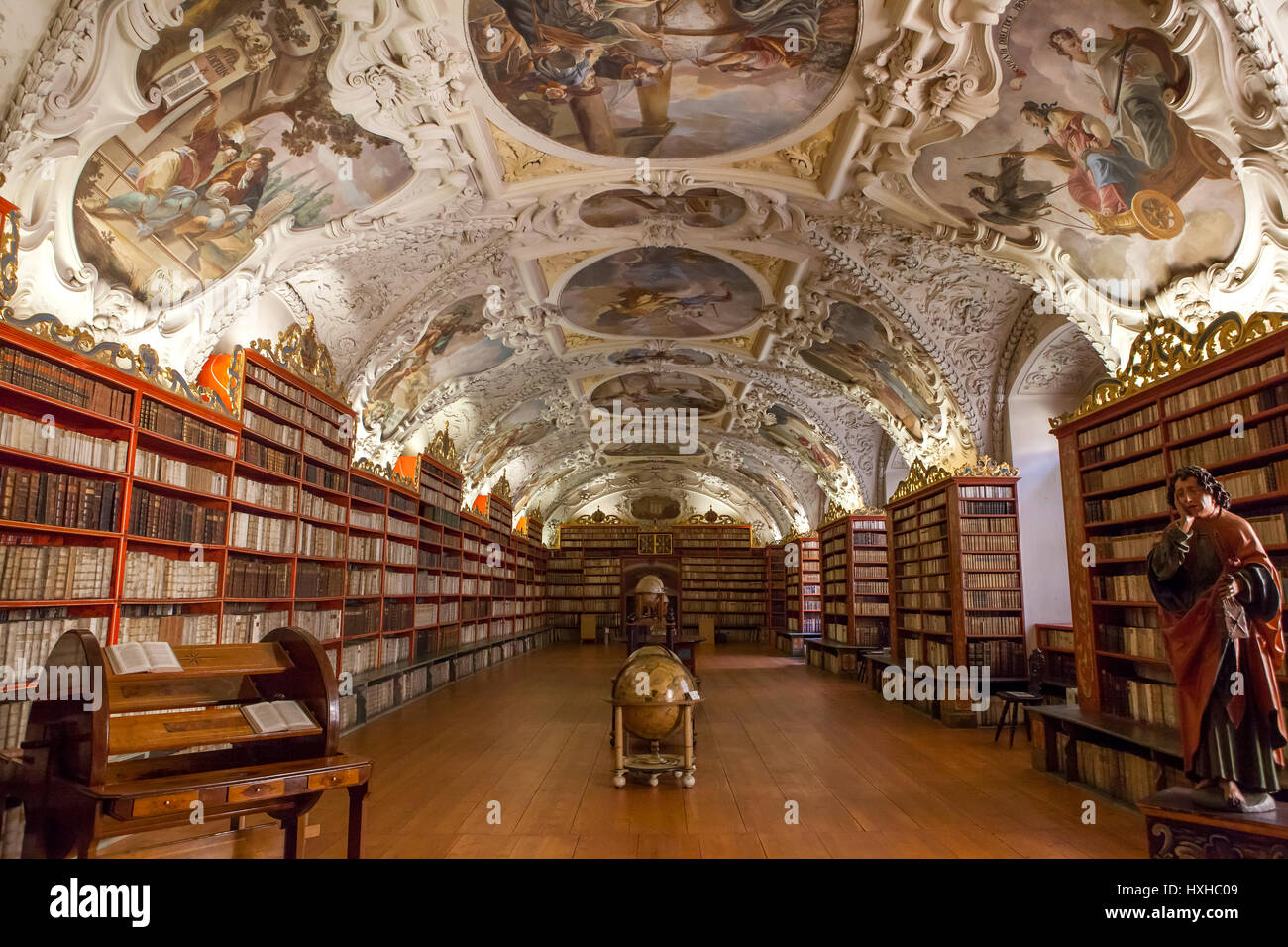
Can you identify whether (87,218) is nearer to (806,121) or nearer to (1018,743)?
(806,121)

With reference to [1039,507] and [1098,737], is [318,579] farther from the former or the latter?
[1039,507]

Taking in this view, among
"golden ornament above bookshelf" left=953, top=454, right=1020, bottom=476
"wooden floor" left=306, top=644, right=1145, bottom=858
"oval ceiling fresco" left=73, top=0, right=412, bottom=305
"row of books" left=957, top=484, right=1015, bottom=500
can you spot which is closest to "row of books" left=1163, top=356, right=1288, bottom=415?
"wooden floor" left=306, top=644, right=1145, bottom=858

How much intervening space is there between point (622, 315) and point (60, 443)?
8.97 metres

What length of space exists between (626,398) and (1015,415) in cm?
981

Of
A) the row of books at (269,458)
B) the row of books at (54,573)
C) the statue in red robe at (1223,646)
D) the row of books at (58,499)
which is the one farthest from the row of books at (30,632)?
the statue in red robe at (1223,646)

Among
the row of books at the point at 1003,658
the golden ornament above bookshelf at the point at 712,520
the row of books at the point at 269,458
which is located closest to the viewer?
the row of books at the point at 269,458

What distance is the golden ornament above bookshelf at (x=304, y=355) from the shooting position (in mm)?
8594

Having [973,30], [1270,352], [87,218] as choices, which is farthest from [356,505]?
[1270,352]

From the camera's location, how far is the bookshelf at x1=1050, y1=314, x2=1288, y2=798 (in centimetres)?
561

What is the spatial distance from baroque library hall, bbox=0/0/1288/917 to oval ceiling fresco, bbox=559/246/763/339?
0.11 metres

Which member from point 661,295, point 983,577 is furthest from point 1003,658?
point 661,295

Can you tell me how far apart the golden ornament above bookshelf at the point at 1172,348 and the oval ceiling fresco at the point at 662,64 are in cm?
380

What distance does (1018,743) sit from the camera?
29.7 ft

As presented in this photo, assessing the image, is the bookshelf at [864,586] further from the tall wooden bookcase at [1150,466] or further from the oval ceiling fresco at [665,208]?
the oval ceiling fresco at [665,208]
